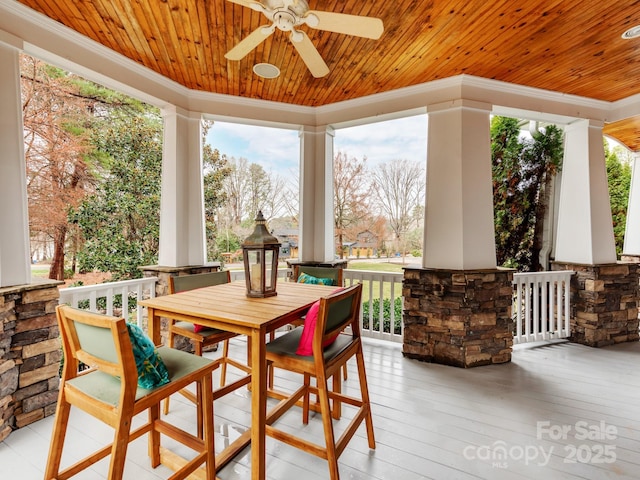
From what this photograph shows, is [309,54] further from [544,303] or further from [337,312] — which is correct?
[544,303]

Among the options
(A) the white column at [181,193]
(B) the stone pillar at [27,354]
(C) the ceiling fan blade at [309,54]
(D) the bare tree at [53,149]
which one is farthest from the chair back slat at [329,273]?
(D) the bare tree at [53,149]

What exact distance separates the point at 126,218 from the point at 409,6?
4882 millimetres

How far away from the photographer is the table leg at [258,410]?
1435 mm

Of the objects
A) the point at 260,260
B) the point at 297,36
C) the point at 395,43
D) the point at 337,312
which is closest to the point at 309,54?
the point at 297,36

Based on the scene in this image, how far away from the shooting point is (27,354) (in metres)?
2.06

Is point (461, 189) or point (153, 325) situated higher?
point (461, 189)

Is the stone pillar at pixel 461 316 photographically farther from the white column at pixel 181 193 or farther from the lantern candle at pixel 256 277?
the white column at pixel 181 193

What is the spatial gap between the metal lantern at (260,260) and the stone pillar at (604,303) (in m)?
3.89

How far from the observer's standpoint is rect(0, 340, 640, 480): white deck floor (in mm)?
1666

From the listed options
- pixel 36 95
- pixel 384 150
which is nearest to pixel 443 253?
pixel 384 150

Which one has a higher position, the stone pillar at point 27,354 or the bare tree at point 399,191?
the bare tree at point 399,191

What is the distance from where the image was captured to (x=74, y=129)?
14.8 ft

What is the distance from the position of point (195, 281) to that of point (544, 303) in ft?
13.2

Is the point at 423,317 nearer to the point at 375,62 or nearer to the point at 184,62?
the point at 375,62
